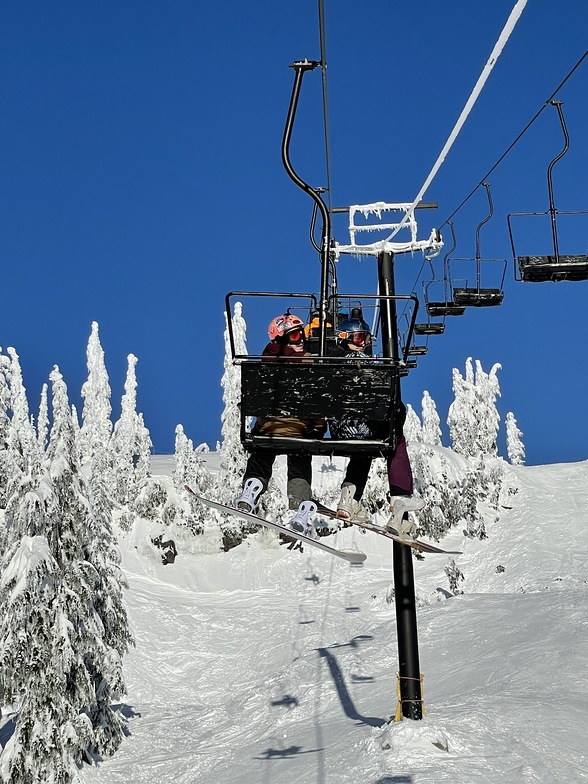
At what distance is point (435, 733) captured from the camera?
10469 millimetres

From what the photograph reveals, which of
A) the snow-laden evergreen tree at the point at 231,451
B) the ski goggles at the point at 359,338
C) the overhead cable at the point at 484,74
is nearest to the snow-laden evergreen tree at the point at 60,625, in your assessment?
the ski goggles at the point at 359,338

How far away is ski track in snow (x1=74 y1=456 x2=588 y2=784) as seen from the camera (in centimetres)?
1071

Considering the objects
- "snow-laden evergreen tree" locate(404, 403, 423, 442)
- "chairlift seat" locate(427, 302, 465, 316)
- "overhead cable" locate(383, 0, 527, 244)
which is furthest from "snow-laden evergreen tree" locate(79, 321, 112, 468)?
"overhead cable" locate(383, 0, 527, 244)

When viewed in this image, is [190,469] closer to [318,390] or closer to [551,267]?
[551,267]

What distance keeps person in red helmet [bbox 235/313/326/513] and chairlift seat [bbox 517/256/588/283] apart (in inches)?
194

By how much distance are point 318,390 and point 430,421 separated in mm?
72797

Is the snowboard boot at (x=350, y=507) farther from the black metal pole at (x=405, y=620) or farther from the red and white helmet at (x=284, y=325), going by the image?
the black metal pole at (x=405, y=620)

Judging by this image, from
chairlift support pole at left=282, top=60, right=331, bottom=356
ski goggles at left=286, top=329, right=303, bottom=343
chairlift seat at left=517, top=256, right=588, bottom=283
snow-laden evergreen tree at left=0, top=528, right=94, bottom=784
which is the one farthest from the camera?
snow-laden evergreen tree at left=0, top=528, right=94, bottom=784

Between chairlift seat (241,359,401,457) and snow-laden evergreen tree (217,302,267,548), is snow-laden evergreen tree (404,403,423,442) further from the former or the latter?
chairlift seat (241,359,401,457)

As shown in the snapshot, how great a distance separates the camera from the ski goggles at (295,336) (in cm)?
791

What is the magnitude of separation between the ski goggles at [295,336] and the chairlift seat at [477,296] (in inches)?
364

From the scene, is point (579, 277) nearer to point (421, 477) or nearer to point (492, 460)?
point (421, 477)

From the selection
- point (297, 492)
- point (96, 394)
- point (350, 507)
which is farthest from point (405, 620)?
point (96, 394)

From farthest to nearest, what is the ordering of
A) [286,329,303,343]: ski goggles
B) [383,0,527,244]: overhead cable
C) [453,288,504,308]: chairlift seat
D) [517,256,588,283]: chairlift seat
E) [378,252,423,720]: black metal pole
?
[453,288,504,308]: chairlift seat
[517,256,588,283]: chairlift seat
[378,252,423,720]: black metal pole
[286,329,303,343]: ski goggles
[383,0,527,244]: overhead cable
